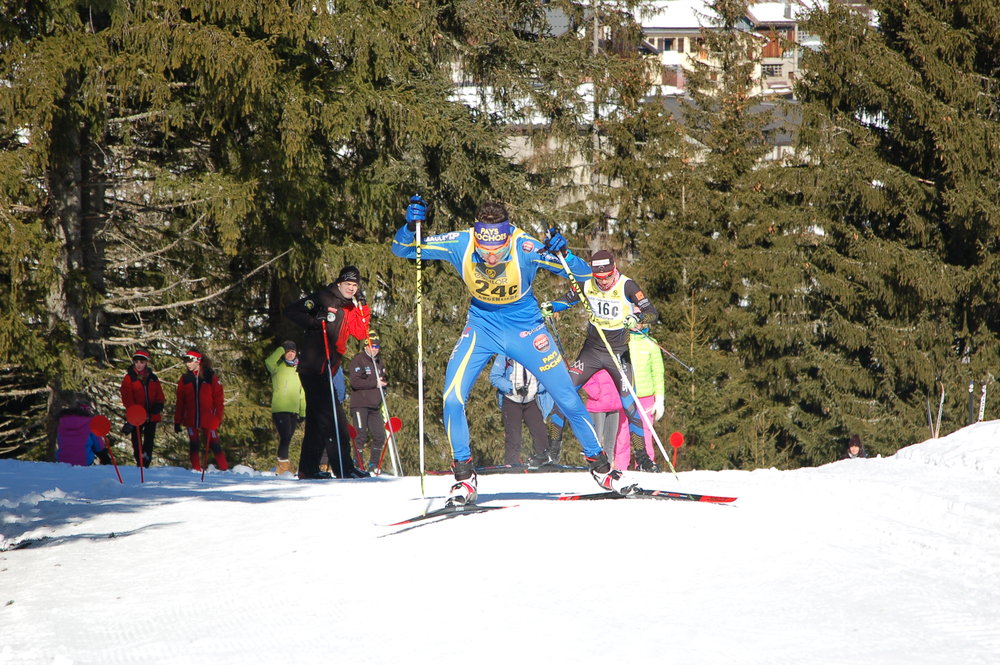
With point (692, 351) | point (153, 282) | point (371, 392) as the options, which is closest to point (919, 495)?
point (371, 392)

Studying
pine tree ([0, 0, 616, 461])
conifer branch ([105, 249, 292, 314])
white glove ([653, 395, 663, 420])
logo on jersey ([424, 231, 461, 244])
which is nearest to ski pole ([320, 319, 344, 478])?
logo on jersey ([424, 231, 461, 244])

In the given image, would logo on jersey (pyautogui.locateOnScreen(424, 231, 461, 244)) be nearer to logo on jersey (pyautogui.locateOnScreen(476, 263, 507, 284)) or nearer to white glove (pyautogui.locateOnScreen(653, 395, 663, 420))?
logo on jersey (pyautogui.locateOnScreen(476, 263, 507, 284))

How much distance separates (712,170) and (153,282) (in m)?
16.9

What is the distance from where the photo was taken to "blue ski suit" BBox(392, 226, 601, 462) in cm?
755

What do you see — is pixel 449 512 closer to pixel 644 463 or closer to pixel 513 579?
pixel 513 579

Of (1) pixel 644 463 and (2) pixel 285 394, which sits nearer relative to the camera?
(1) pixel 644 463

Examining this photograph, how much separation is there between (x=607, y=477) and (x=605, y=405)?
340 centimetres

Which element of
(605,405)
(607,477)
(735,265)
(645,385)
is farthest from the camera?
(735,265)

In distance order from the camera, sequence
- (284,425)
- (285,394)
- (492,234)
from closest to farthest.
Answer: (492,234)
(285,394)
(284,425)

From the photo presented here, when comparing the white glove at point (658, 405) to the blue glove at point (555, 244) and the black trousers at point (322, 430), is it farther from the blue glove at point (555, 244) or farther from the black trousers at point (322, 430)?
the blue glove at point (555, 244)

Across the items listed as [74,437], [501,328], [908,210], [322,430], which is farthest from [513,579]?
[908,210]

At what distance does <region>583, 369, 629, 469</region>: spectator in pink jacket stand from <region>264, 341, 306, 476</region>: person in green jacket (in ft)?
10.3

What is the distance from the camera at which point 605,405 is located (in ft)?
37.0

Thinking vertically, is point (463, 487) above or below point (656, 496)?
above
